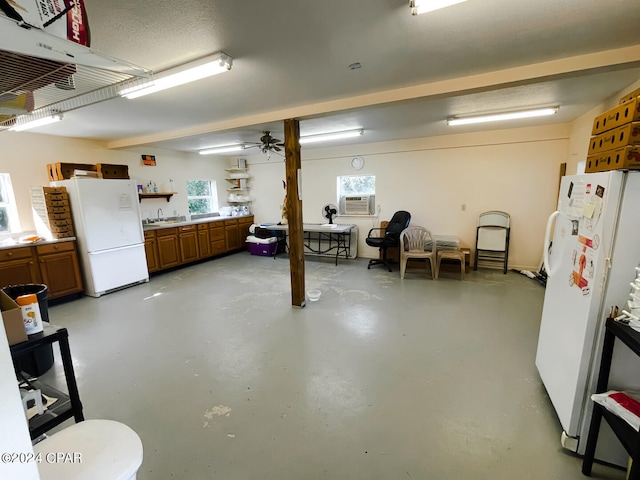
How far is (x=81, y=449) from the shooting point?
944mm

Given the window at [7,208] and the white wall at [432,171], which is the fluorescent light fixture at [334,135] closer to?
the white wall at [432,171]

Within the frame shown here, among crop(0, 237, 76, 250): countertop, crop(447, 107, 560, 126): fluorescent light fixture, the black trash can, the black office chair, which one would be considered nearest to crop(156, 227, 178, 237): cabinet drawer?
crop(0, 237, 76, 250): countertop

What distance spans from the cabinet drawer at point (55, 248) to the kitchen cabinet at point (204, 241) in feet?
7.15

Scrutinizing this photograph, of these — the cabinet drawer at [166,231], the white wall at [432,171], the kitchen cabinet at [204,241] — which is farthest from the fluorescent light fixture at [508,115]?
the cabinet drawer at [166,231]

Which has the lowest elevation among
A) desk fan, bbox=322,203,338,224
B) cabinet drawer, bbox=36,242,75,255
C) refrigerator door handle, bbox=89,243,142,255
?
refrigerator door handle, bbox=89,243,142,255

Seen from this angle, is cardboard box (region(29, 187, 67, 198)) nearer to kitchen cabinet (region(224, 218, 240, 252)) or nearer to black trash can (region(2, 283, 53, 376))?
black trash can (region(2, 283, 53, 376))

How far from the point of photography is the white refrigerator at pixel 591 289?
1.35 metres

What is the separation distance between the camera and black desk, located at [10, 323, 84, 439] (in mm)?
1439

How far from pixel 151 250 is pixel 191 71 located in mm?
3854

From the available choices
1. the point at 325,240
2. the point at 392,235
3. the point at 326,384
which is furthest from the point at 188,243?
the point at 326,384

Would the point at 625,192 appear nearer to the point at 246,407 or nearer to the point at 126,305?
the point at 246,407

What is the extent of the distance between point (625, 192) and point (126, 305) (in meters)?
4.97

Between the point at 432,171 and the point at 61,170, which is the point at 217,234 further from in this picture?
the point at 432,171

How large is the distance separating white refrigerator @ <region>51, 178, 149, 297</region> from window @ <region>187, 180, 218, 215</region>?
2060 millimetres
